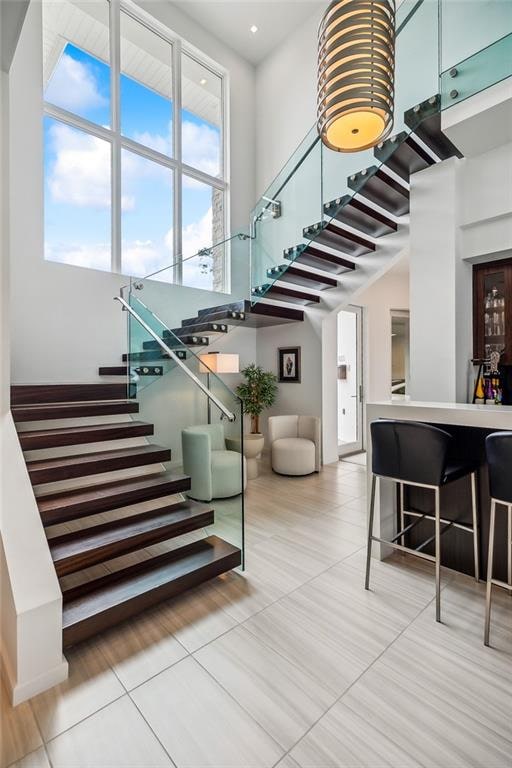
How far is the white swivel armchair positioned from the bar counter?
2225mm

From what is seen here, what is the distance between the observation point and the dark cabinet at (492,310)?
11.7ft

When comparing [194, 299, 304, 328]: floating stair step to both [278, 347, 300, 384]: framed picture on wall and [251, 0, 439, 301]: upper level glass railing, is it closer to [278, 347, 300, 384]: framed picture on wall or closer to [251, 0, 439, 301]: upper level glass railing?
[251, 0, 439, 301]: upper level glass railing

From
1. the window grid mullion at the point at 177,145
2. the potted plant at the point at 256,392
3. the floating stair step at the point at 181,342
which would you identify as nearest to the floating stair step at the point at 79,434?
the floating stair step at the point at 181,342

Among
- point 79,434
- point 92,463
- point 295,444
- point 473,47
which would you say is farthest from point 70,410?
point 473,47

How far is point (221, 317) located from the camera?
4645 millimetres

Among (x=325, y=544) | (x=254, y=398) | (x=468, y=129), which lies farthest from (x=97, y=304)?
(x=468, y=129)

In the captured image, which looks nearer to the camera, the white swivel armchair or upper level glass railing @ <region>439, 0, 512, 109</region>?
upper level glass railing @ <region>439, 0, 512, 109</region>

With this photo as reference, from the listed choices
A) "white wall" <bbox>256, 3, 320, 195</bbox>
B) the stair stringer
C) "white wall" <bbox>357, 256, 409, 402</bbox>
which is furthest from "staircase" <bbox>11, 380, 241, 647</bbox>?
"white wall" <bbox>256, 3, 320, 195</bbox>

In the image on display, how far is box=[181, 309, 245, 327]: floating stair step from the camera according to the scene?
181 inches

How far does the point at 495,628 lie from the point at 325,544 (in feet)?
4.18

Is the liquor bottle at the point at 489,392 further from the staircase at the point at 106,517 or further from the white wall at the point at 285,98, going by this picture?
the white wall at the point at 285,98

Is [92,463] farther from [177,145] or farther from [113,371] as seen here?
[177,145]

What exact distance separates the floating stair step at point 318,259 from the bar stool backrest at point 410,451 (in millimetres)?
2538

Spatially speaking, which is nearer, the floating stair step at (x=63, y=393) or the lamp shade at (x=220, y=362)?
the floating stair step at (x=63, y=393)
